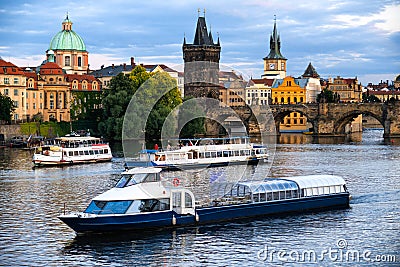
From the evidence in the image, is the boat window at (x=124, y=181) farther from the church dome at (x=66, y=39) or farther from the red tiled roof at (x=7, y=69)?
the church dome at (x=66, y=39)

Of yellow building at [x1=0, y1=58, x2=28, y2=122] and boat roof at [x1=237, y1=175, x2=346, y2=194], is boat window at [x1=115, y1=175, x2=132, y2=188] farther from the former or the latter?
yellow building at [x1=0, y1=58, x2=28, y2=122]

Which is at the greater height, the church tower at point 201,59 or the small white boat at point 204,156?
the church tower at point 201,59

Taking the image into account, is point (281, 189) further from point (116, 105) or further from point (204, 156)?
point (116, 105)

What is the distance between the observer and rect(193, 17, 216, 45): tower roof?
507 feet

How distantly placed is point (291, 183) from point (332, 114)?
9290 centimetres

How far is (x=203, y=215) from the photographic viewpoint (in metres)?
37.6

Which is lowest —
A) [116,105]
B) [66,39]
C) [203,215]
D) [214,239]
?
[214,239]

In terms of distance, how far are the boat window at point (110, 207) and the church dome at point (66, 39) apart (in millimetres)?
124376

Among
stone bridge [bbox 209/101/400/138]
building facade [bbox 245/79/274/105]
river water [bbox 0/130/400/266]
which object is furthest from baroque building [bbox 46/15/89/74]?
river water [bbox 0/130/400/266]

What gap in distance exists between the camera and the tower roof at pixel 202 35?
155 meters

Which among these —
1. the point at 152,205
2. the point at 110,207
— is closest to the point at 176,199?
the point at 152,205

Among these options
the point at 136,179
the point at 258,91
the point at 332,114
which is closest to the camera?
the point at 136,179

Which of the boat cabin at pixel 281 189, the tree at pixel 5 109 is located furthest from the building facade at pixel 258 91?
the boat cabin at pixel 281 189

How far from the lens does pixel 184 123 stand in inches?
4294
